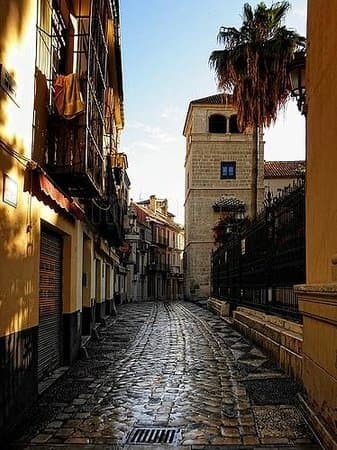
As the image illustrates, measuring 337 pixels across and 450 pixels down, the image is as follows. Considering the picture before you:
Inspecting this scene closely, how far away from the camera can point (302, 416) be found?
6.07m

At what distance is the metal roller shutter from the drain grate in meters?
2.77

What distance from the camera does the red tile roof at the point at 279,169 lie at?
46625 mm

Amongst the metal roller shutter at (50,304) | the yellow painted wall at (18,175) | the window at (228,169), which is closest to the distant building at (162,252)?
the window at (228,169)

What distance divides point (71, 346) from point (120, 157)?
40.2ft

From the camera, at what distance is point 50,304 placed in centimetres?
885

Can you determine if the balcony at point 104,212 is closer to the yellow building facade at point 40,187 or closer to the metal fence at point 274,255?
the yellow building facade at point 40,187

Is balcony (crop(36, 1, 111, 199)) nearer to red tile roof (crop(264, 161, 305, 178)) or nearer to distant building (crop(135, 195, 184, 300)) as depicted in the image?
red tile roof (crop(264, 161, 305, 178))

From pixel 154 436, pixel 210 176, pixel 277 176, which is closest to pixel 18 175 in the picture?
pixel 154 436

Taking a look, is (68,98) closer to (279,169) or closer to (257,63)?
(257,63)

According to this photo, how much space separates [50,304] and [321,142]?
5.13m

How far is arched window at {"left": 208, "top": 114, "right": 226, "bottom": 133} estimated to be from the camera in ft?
149

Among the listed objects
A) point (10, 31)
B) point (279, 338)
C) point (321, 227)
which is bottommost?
point (279, 338)

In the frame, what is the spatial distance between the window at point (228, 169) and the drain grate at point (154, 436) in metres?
39.6

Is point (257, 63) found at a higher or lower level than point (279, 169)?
lower
